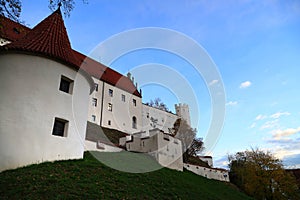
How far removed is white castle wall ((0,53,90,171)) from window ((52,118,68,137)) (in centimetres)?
22

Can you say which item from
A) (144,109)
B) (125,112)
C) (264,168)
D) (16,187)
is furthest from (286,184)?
(144,109)

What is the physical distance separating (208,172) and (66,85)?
77.6 feet

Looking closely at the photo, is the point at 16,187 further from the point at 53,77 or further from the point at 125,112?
the point at 125,112

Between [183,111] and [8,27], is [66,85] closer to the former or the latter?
[8,27]

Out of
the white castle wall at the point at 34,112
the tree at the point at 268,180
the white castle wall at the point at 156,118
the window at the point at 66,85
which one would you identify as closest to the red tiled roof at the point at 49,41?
the white castle wall at the point at 34,112

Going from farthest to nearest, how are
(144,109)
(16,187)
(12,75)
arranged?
(144,109)
(12,75)
(16,187)

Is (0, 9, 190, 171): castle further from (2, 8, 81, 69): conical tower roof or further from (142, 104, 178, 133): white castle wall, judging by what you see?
(142, 104, 178, 133): white castle wall

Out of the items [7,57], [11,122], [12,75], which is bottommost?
[11,122]

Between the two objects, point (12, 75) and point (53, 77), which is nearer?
point (12, 75)

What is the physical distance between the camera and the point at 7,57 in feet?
41.0

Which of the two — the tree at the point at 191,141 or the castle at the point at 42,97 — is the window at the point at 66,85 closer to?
the castle at the point at 42,97

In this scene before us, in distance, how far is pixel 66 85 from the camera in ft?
46.2

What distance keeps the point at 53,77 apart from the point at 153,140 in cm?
1172

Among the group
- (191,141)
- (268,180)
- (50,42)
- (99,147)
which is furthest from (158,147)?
(191,141)
